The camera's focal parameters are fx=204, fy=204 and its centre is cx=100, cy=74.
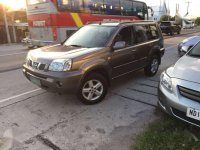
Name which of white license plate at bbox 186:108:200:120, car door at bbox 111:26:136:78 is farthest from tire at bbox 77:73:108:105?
white license plate at bbox 186:108:200:120

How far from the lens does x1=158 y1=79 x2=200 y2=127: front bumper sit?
276 cm

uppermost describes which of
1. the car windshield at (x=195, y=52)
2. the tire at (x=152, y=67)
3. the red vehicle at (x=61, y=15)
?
the red vehicle at (x=61, y=15)

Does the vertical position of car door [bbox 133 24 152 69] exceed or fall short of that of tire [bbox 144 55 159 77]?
it exceeds it

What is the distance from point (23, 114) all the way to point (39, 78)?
0.75 meters

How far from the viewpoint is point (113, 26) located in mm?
4852

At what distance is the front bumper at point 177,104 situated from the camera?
276cm

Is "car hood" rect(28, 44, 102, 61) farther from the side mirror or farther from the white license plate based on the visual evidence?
the white license plate

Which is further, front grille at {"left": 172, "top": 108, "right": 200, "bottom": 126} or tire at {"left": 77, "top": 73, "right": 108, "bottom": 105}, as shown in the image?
tire at {"left": 77, "top": 73, "right": 108, "bottom": 105}

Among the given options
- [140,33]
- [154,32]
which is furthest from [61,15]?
[140,33]

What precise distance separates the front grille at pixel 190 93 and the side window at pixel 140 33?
2687 millimetres

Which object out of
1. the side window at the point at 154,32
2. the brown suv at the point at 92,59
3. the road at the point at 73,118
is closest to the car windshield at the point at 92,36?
the brown suv at the point at 92,59

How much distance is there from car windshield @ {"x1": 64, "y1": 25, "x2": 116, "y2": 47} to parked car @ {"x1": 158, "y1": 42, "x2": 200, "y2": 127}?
5.81 feet

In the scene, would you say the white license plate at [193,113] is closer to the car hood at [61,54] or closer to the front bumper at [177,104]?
the front bumper at [177,104]

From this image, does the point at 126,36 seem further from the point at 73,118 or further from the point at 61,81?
the point at 73,118
